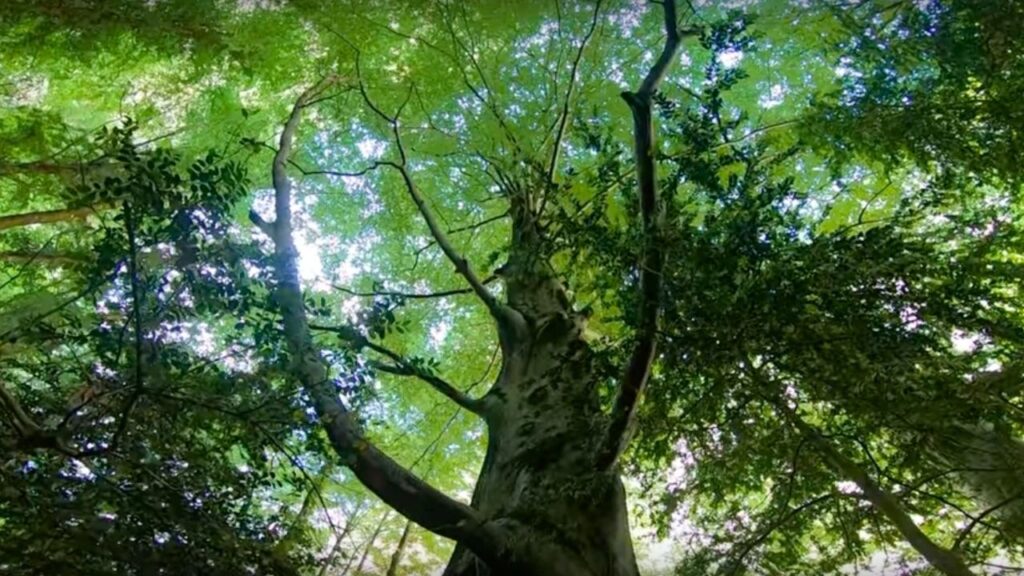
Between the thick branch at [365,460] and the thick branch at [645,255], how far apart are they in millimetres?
681

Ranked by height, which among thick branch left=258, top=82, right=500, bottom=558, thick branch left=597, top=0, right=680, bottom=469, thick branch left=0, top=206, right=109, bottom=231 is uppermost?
thick branch left=0, top=206, right=109, bottom=231

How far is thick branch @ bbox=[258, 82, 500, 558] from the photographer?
2607mm

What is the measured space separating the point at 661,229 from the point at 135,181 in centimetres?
169

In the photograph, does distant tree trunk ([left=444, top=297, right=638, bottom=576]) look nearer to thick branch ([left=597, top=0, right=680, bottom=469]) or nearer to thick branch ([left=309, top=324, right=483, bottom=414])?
thick branch ([left=309, top=324, right=483, bottom=414])

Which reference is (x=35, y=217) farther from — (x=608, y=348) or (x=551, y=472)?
(x=608, y=348)

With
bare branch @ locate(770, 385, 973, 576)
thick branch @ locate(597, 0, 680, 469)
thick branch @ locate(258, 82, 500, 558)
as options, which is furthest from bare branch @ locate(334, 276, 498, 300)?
A: bare branch @ locate(770, 385, 973, 576)

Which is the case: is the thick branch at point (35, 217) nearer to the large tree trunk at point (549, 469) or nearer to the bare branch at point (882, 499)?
the large tree trunk at point (549, 469)

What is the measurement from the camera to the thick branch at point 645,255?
7.52ft

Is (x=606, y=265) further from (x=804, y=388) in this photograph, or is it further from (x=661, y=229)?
(x=804, y=388)

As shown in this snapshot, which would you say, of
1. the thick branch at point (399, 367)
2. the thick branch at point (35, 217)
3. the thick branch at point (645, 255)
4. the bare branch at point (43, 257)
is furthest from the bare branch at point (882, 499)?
the thick branch at point (35, 217)

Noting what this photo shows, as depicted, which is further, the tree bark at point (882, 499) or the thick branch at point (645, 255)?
the tree bark at point (882, 499)

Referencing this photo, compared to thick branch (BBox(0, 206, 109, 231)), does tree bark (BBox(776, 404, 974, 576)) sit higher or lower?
lower

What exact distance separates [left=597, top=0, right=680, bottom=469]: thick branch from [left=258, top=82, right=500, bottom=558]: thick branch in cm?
68

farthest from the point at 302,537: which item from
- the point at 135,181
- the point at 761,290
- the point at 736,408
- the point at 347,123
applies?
the point at 347,123
